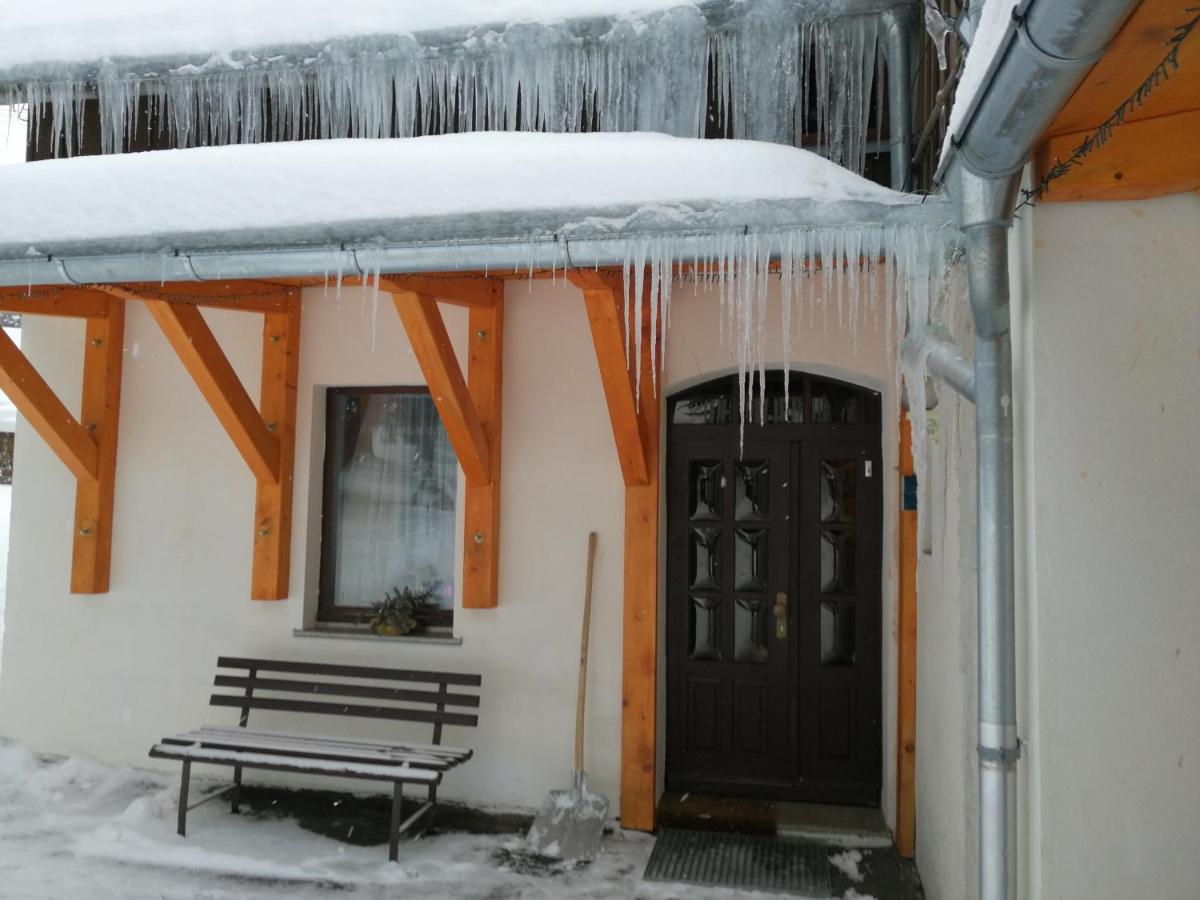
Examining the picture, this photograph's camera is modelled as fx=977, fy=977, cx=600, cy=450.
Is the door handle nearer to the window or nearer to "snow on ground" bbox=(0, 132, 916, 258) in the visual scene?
the window

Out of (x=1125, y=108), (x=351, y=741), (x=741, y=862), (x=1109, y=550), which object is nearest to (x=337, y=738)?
(x=351, y=741)

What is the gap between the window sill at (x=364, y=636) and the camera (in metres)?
4.82

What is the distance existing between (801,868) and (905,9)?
350cm

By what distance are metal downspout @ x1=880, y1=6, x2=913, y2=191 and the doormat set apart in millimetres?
2729

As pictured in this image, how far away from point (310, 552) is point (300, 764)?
4.14 feet

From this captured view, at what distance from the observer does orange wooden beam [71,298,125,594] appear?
5.18 m

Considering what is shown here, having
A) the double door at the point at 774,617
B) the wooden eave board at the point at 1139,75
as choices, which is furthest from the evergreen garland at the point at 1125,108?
the double door at the point at 774,617

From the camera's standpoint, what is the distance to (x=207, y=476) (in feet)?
Answer: 17.1

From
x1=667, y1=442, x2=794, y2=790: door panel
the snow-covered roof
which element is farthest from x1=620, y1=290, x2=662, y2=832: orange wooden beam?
the snow-covered roof

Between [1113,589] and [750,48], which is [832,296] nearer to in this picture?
[750,48]

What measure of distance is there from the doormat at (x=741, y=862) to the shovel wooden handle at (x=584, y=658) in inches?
20.8

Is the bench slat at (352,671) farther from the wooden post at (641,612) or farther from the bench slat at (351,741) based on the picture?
the wooden post at (641,612)

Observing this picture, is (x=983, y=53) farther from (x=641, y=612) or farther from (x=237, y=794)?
(x=237, y=794)

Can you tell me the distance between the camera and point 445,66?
454 cm
